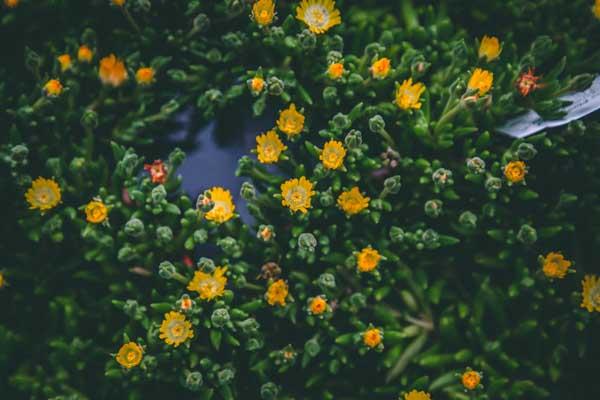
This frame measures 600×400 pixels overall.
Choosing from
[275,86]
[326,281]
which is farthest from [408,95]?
[326,281]

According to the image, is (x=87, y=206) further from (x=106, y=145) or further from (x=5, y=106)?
(x=5, y=106)

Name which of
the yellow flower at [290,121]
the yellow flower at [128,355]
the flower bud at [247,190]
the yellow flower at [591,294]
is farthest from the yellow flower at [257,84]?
the yellow flower at [591,294]

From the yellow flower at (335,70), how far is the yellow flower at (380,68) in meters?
0.11

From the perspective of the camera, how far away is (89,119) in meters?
2.33

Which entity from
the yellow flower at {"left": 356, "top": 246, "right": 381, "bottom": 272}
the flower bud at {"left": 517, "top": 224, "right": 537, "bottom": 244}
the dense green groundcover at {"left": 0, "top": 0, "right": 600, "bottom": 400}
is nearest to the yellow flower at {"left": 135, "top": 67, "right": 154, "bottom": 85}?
the dense green groundcover at {"left": 0, "top": 0, "right": 600, "bottom": 400}

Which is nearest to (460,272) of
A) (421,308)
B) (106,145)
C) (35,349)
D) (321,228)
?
(421,308)

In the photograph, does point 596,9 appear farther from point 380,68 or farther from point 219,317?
point 219,317

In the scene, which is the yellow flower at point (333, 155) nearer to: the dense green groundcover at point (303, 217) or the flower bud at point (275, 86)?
the dense green groundcover at point (303, 217)

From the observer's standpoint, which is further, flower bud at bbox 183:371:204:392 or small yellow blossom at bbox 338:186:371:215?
small yellow blossom at bbox 338:186:371:215

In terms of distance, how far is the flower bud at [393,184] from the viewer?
2.24 meters

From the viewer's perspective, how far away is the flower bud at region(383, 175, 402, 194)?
2.24 meters

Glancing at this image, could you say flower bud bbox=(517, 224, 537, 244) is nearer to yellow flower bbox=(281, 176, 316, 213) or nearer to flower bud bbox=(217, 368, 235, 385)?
yellow flower bbox=(281, 176, 316, 213)

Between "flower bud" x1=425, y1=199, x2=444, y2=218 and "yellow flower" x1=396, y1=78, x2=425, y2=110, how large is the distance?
0.34 metres

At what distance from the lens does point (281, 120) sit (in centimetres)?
235
